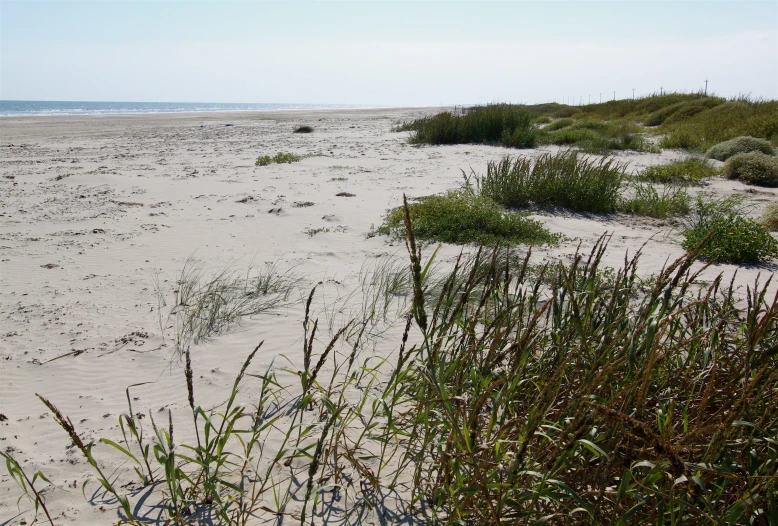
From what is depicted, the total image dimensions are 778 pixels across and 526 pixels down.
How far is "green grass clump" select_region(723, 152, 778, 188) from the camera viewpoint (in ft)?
31.5

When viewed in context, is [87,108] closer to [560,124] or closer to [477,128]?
[560,124]

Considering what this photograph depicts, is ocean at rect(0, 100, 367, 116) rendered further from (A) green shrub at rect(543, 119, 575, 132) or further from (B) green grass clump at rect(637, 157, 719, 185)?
(B) green grass clump at rect(637, 157, 719, 185)

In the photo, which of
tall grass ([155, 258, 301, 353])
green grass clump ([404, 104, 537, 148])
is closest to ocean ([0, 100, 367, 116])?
green grass clump ([404, 104, 537, 148])

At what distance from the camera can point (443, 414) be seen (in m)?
2.17

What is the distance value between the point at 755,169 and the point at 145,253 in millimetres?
10278

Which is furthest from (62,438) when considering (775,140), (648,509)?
(775,140)

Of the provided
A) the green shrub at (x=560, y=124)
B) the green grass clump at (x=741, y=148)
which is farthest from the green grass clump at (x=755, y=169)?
the green shrub at (x=560, y=124)

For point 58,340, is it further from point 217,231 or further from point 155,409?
point 217,231

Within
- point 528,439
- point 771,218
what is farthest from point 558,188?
point 528,439

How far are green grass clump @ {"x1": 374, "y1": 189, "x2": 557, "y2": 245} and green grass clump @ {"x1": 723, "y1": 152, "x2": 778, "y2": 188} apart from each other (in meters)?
5.79

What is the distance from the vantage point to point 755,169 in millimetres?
9727

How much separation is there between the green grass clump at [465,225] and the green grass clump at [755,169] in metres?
5.79

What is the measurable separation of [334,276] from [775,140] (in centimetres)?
1356

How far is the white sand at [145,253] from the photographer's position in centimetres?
299
